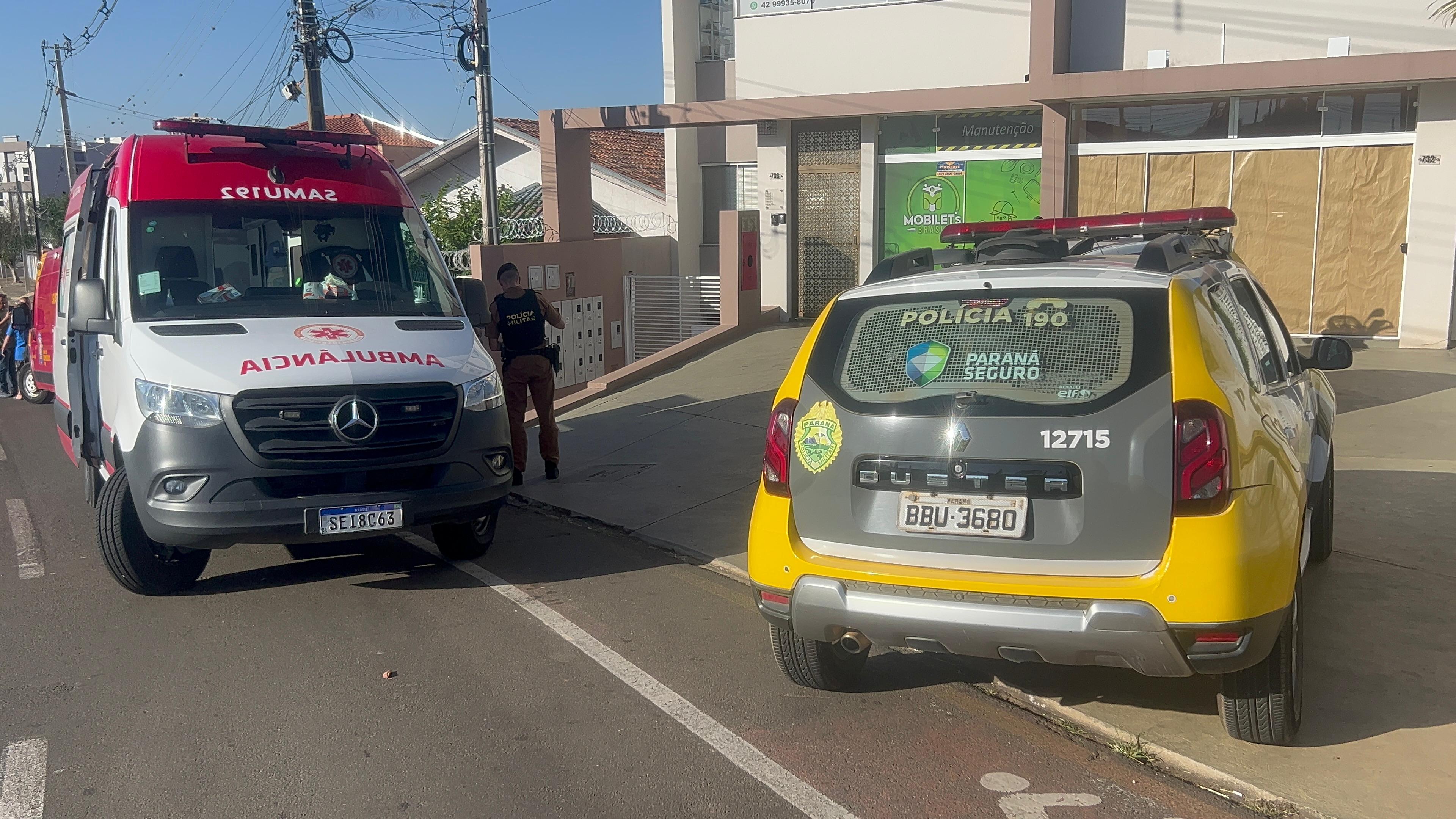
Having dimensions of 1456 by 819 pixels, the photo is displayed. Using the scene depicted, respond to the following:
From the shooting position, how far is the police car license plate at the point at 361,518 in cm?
589

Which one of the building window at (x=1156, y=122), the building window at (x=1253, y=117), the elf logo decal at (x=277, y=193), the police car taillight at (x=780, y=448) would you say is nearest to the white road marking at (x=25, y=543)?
the elf logo decal at (x=277, y=193)

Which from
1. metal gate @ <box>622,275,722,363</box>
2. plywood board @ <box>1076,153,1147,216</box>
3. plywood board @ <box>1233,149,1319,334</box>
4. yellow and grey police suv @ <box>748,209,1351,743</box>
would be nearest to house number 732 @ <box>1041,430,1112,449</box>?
yellow and grey police suv @ <box>748,209,1351,743</box>

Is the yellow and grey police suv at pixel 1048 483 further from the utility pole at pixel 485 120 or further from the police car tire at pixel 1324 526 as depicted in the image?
the utility pole at pixel 485 120

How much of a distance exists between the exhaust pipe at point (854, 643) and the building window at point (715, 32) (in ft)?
64.2

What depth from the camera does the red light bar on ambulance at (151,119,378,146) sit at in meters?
7.13

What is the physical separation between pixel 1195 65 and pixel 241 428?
11.6 metres

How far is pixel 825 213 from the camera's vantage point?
17.0 m

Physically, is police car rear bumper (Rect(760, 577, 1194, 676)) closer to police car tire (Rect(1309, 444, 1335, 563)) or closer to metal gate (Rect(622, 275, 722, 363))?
police car tire (Rect(1309, 444, 1335, 563))

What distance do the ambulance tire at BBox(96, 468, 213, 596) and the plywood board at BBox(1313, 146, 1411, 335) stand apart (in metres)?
12.4

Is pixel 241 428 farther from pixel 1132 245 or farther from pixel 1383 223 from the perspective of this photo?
pixel 1383 223

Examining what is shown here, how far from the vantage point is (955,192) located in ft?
52.0

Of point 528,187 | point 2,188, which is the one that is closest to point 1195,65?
point 528,187

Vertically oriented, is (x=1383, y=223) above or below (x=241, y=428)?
above

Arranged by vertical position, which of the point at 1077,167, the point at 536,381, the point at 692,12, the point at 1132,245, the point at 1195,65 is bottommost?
the point at 536,381
